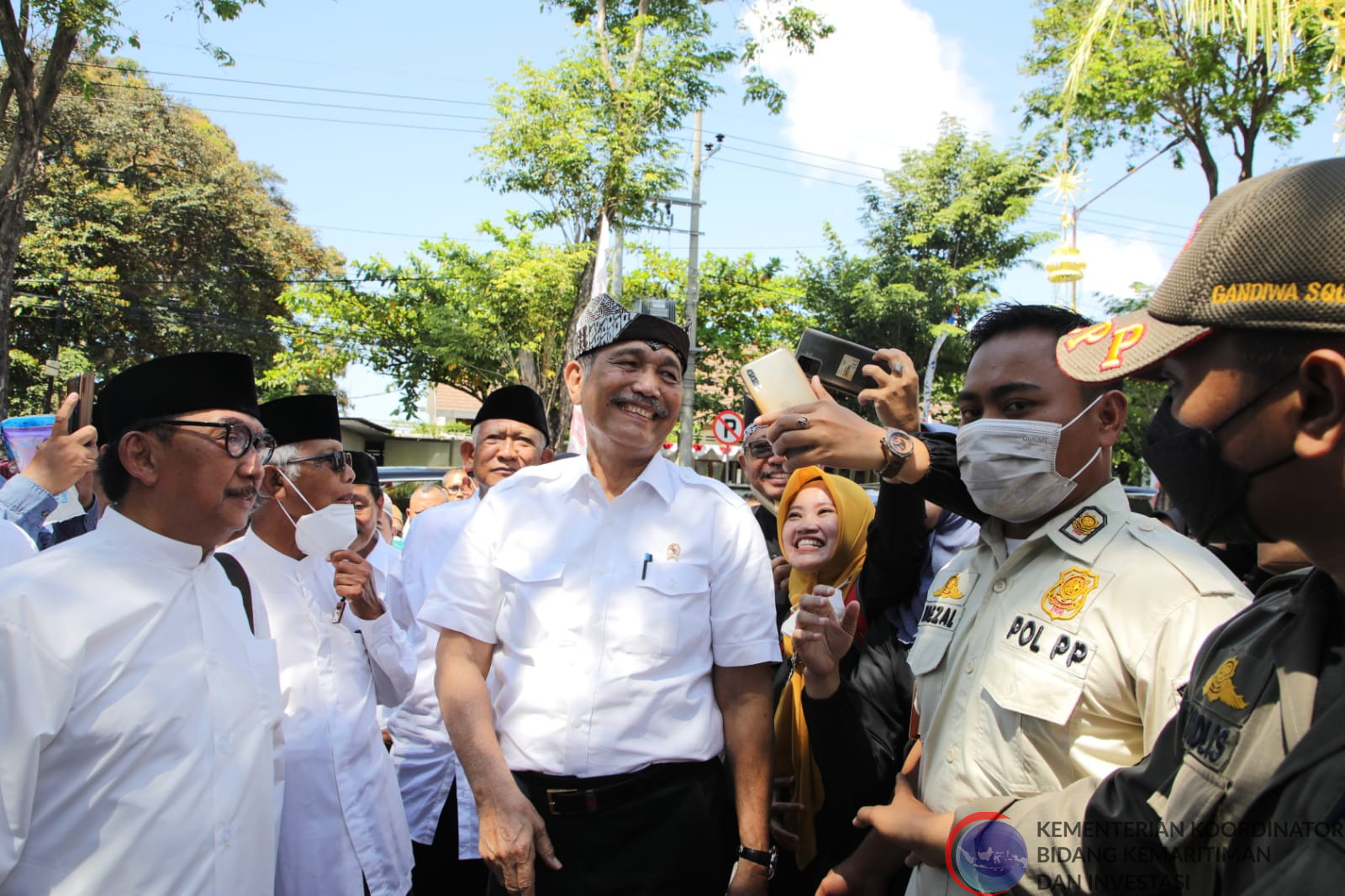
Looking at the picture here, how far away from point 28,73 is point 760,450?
32.4ft

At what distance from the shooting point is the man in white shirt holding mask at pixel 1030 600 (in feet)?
5.33

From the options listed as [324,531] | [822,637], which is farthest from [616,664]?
[324,531]

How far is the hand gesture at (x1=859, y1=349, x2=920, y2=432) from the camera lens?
2.27 metres

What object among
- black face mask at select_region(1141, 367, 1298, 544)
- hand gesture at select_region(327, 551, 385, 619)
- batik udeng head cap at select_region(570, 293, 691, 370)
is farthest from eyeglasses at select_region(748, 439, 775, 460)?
black face mask at select_region(1141, 367, 1298, 544)

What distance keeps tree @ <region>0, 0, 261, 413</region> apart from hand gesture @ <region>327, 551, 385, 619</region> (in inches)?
361

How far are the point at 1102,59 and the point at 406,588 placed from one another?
1263 cm

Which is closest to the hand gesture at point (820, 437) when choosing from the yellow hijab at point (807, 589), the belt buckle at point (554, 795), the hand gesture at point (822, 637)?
the hand gesture at point (822, 637)

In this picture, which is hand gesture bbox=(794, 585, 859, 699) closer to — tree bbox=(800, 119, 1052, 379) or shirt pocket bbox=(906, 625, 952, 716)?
shirt pocket bbox=(906, 625, 952, 716)

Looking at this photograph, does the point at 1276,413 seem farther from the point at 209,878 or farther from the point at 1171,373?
the point at 209,878

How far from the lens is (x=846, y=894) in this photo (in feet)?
7.22

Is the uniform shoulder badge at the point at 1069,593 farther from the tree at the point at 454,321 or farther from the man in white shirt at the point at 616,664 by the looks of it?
the tree at the point at 454,321

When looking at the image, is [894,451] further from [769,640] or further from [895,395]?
[769,640]

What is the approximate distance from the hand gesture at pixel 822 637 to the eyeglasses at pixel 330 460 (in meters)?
1.88

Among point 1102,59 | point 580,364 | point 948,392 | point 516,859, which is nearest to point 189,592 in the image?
point 516,859
